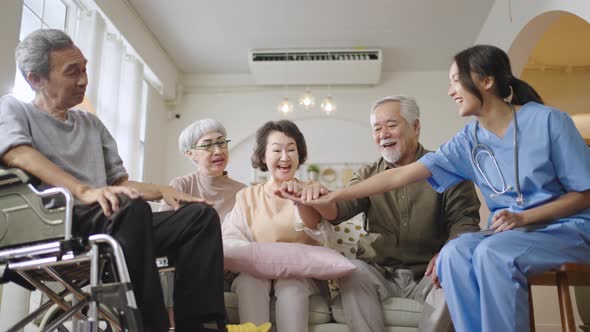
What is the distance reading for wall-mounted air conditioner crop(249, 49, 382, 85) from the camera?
21.0ft

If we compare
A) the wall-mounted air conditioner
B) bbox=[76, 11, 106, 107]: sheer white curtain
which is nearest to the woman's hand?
bbox=[76, 11, 106, 107]: sheer white curtain

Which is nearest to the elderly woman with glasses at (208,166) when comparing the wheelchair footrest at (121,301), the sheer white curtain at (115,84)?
the wheelchair footrest at (121,301)

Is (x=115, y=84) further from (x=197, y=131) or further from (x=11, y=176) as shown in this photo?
(x=11, y=176)

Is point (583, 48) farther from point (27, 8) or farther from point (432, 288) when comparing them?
point (27, 8)

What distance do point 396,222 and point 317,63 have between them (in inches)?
161

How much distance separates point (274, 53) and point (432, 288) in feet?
15.3

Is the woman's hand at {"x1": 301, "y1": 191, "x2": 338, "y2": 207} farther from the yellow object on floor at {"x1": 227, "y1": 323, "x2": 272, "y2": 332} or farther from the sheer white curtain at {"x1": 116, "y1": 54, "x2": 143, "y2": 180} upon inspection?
the sheer white curtain at {"x1": 116, "y1": 54, "x2": 143, "y2": 180}

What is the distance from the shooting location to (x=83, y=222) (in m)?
1.62

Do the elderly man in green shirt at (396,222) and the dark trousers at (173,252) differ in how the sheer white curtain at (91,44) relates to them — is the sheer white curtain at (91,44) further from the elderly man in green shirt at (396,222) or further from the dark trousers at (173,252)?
the dark trousers at (173,252)

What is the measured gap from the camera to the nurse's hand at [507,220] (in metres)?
1.74

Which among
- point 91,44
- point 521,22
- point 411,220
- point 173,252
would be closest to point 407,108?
point 411,220

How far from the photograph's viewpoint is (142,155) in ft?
20.7

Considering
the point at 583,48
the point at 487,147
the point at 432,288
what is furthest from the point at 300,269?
the point at 583,48

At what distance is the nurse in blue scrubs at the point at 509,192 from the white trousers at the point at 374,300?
0.67 ft
